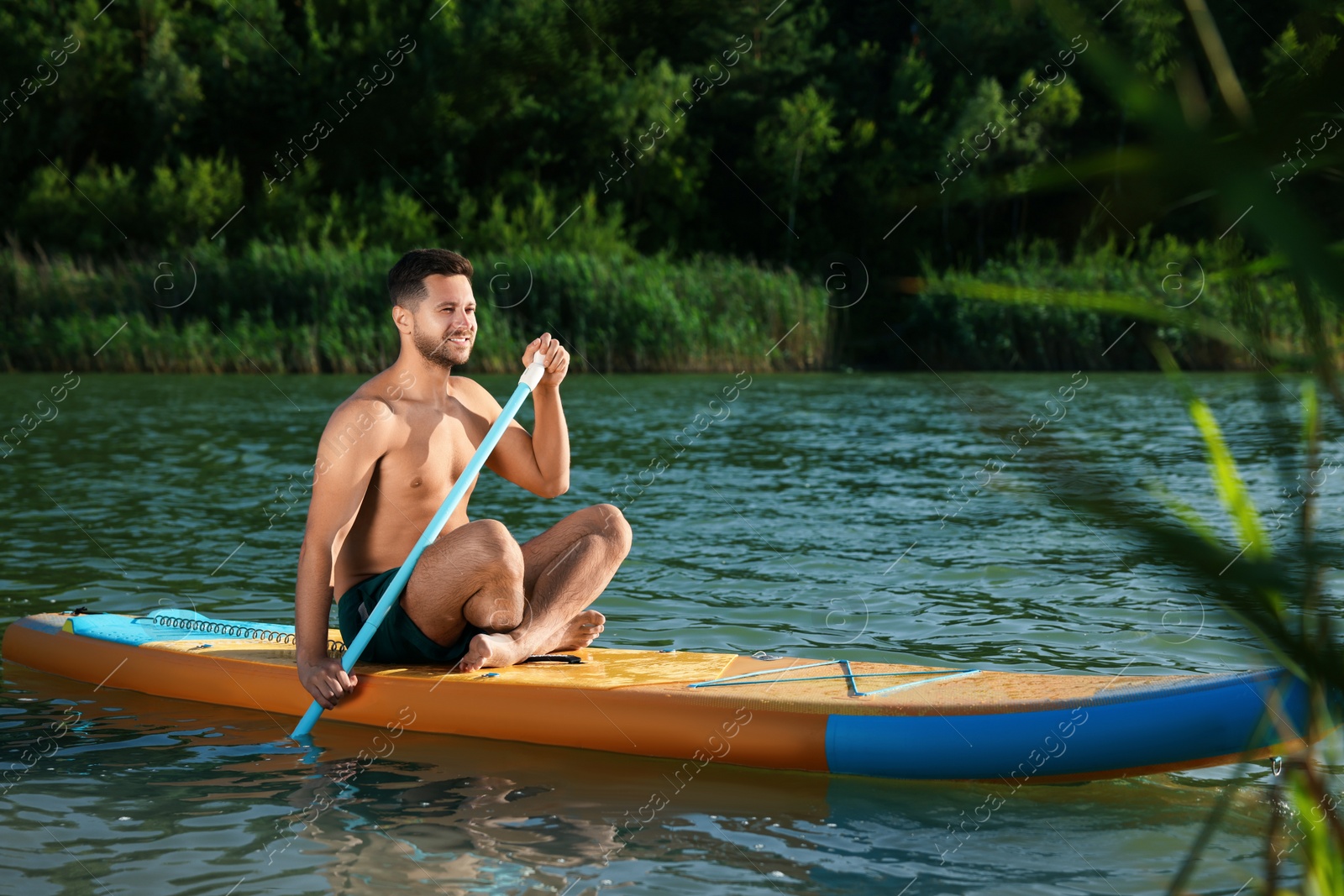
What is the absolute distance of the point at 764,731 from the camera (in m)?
3.26

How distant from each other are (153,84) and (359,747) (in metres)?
24.9

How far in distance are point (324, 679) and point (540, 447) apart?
2.58ft

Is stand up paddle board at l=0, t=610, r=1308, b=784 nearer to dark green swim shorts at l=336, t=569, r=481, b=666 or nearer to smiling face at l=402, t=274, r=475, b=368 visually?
dark green swim shorts at l=336, t=569, r=481, b=666

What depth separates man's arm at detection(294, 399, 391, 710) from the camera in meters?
3.33

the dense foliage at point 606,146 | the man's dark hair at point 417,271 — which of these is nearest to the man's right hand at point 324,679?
the man's dark hair at point 417,271

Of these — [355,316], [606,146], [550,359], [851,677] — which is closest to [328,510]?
[550,359]

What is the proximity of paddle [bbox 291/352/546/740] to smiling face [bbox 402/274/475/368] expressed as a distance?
0.61 feet

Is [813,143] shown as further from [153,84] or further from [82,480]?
[82,480]

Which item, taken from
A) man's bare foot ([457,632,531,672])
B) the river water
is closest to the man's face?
man's bare foot ([457,632,531,672])

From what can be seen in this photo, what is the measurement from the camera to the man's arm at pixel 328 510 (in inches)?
131

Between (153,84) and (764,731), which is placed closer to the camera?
(764,731)

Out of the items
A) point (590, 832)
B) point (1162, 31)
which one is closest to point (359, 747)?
point (590, 832)

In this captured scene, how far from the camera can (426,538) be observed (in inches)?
136

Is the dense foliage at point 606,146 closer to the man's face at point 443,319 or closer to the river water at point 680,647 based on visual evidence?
the river water at point 680,647
